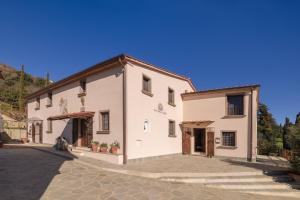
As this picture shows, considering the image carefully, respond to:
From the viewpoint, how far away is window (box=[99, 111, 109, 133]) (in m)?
13.5

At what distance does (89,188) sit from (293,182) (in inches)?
388

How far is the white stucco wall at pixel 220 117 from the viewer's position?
1549cm

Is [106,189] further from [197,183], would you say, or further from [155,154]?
[155,154]

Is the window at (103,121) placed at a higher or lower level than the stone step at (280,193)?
higher

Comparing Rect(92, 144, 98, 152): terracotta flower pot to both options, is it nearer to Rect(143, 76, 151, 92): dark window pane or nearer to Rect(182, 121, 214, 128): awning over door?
Rect(143, 76, 151, 92): dark window pane

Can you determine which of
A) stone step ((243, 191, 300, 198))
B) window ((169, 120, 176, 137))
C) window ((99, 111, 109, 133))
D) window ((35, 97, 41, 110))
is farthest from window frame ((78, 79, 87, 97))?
stone step ((243, 191, 300, 198))

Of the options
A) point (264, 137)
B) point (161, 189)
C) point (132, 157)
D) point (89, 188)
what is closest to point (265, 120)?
point (264, 137)

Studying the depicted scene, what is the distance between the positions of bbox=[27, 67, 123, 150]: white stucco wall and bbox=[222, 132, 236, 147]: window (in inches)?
349

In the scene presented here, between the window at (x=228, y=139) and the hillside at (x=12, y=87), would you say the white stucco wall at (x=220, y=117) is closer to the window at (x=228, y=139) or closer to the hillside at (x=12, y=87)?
the window at (x=228, y=139)

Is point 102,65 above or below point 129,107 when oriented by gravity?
above

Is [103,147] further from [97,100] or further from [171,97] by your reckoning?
[171,97]

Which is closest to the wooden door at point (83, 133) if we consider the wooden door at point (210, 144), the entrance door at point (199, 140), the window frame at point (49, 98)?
the window frame at point (49, 98)

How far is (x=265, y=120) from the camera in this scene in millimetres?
29531

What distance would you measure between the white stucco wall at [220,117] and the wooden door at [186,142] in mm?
1263
